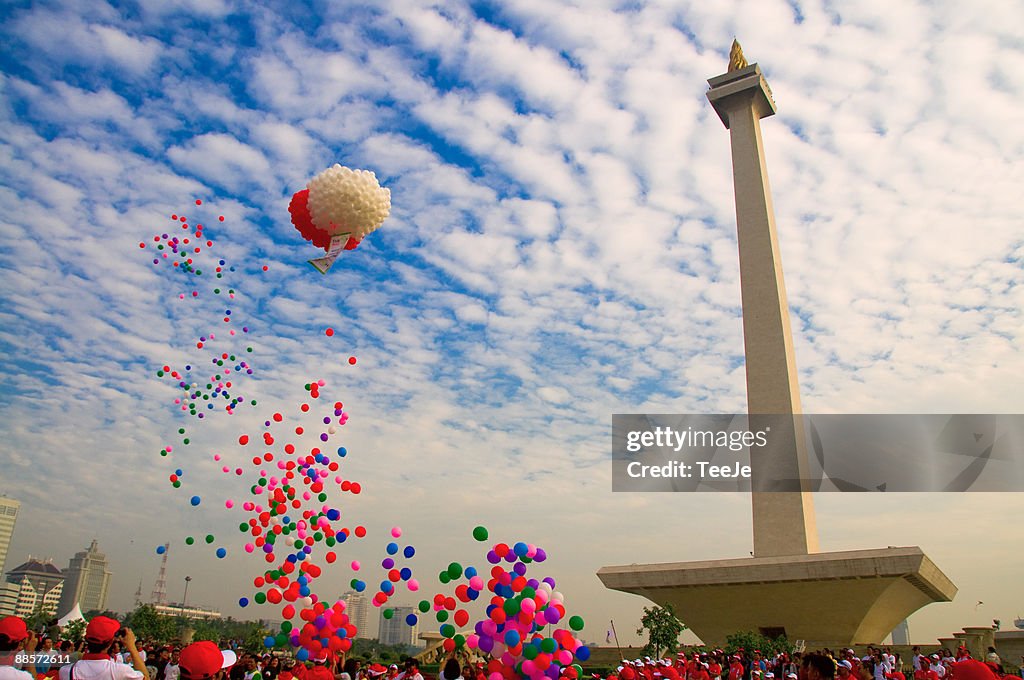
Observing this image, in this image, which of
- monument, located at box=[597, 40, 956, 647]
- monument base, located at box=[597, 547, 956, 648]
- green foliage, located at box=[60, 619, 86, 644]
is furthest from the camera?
green foliage, located at box=[60, 619, 86, 644]

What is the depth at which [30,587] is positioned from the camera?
126 m

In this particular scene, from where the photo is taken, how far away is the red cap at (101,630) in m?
3.82

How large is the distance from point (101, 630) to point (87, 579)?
168758 mm

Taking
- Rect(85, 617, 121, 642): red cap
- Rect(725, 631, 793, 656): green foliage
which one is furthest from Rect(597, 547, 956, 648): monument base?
Rect(85, 617, 121, 642): red cap

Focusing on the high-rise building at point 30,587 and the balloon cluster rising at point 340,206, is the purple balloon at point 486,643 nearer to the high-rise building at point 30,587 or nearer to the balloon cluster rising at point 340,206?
the balloon cluster rising at point 340,206

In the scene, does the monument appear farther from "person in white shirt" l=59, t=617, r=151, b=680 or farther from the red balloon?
"person in white shirt" l=59, t=617, r=151, b=680

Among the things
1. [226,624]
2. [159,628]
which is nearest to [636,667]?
[159,628]

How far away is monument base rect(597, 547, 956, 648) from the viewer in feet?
79.3

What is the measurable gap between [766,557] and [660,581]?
14.0ft

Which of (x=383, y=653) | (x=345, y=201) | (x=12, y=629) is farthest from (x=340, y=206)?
(x=383, y=653)

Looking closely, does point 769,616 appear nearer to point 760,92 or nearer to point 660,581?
point 660,581

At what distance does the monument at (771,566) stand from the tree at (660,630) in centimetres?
134

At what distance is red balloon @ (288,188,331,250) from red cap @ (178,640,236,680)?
26.9ft

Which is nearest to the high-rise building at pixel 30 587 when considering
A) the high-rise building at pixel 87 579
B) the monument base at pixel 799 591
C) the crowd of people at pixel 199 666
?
the high-rise building at pixel 87 579
